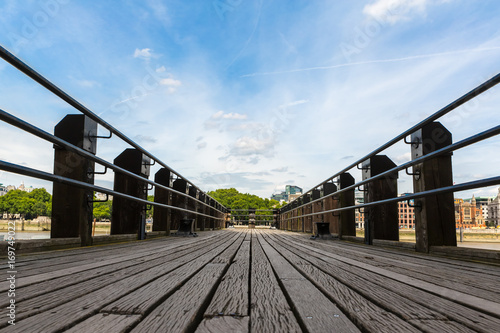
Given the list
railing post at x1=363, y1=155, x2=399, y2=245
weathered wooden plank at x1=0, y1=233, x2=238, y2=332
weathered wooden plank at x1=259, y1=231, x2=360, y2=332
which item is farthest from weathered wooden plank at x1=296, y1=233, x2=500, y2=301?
railing post at x1=363, y1=155, x2=399, y2=245

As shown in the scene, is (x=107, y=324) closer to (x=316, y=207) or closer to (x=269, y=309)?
(x=269, y=309)

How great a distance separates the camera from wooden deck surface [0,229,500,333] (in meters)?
0.75

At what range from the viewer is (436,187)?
2.57 m

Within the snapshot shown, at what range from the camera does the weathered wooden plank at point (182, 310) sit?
0.73 metres

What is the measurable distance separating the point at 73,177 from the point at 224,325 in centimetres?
242

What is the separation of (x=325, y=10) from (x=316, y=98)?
5.28 meters

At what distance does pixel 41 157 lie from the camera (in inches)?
112

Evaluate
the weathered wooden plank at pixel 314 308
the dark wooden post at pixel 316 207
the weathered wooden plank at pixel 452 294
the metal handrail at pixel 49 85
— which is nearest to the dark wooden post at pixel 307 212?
the dark wooden post at pixel 316 207

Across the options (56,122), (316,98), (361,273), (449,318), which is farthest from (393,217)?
(316,98)

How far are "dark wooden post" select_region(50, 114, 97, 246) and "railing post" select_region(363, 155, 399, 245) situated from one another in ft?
9.85

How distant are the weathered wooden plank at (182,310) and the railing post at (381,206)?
2.90 m

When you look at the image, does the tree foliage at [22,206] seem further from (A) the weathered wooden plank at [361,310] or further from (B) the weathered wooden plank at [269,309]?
(A) the weathered wooden plank at [361,310]

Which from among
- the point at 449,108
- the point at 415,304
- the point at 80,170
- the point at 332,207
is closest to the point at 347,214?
the point at 332,207

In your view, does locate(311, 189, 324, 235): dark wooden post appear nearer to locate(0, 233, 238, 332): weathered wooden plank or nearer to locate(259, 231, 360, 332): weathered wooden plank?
locate(259, 231, 360, 332): weathered wooden plank
